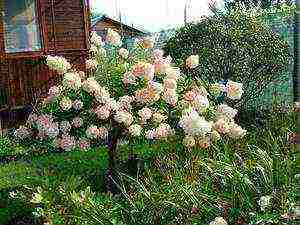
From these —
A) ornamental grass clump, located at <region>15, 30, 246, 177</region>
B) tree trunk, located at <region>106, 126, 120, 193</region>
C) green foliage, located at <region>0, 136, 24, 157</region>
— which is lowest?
green foliage, located at <region>0, 136, 24, 157</region>

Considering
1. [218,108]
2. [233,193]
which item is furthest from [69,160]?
[233,193]

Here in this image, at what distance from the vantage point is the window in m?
12.2

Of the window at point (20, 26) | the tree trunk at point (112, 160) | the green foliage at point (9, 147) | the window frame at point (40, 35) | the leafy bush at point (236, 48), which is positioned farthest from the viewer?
the window at point (20, 26)

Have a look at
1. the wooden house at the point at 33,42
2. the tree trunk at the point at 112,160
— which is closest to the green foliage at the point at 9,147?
the wooden house at the point at 33,42

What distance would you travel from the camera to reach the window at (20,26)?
40.0 feet

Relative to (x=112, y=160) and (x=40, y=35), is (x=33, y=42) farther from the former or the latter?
(x=112, y=160)

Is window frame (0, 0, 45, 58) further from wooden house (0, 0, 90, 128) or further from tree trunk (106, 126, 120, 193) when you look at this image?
tree trunk (106, 126, 120, 193)

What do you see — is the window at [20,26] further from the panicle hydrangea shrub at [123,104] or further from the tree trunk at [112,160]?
the tree trunk at [112,160]

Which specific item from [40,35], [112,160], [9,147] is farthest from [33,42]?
[112,160]

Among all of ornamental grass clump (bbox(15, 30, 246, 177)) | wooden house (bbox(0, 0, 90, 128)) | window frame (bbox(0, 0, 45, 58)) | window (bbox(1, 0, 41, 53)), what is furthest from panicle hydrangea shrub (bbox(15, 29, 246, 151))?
window (bbox(1, 0, 41, 53))

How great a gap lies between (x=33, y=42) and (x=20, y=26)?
397 millimetres

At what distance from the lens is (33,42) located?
40.8 ft

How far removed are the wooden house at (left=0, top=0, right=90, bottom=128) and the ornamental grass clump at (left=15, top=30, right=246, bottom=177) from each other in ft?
17.7

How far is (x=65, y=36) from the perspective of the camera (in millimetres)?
12688
